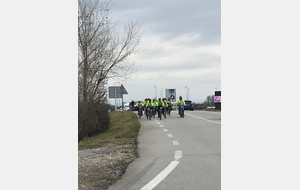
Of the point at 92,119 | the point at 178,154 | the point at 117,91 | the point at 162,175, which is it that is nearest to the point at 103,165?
the point at 162,175

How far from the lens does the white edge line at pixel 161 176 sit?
7605 mm

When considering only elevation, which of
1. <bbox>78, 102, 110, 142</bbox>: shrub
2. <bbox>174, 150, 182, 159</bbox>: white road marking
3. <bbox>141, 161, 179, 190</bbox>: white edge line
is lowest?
<bbox>141, 161, 179, 190</bbox>: white edge line

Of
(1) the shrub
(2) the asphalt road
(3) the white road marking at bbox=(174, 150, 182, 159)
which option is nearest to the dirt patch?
(2) the asphalt road

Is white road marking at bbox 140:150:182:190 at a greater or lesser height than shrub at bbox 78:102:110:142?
lesser

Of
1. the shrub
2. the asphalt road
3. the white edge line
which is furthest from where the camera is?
the shrub

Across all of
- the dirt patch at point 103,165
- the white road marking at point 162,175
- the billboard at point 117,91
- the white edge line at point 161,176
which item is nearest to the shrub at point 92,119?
the billboard at point 117,91

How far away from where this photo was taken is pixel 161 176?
844 centimetres

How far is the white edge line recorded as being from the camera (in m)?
7.61

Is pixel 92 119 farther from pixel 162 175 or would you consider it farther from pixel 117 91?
pixel 162 175

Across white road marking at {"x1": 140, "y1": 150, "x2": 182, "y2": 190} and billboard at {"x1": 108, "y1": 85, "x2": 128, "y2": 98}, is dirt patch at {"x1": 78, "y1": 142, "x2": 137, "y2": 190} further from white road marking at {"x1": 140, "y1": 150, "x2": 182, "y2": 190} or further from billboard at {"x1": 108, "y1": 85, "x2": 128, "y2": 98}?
billboard at {"x1": 108, "y1": 85, "x2": 128, "y2": 98}

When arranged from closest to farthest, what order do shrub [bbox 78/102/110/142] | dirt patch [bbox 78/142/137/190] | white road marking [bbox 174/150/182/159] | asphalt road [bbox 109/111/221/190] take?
asphalt road [bbox 109/111/221/190] < dirt patch [bbox 78/142/137/190] < white road marking [bbox 174/150/182/159] < shrub [bbox 78/102/110/142]
